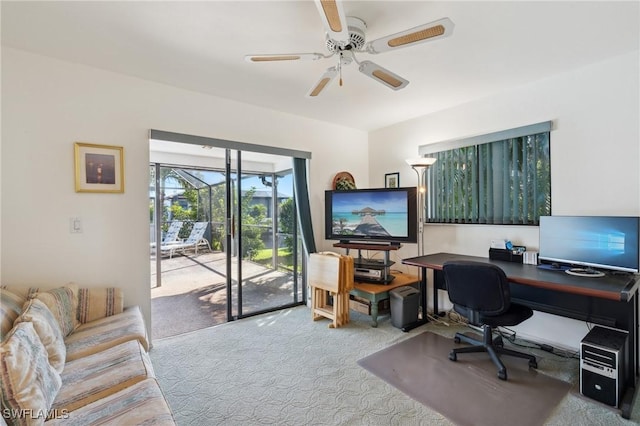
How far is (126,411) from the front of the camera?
4.04 ft

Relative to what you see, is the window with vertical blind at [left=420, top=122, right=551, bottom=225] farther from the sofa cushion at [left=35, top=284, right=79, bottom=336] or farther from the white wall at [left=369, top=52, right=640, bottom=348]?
the sofa cushion at [left=35, top=284, right=79, bottom=336]

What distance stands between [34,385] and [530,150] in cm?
376

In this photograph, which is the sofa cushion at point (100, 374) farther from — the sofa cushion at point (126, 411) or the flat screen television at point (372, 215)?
the flat screen television at point (372, 215)

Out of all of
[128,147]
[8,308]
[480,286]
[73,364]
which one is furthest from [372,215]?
[8,308]

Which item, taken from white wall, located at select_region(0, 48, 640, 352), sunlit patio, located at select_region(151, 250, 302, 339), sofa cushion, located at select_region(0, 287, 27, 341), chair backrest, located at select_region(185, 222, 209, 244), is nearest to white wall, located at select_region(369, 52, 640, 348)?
white wall, located at select_region(0, 48, 640, 352)

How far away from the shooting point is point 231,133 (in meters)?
3.12

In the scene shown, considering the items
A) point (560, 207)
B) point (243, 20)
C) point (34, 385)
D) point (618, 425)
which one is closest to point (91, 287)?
point (34, 385)

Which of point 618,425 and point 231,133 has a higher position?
point 231,133

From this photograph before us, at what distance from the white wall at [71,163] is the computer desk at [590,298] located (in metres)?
2.75

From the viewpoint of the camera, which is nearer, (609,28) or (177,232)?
(609,28)

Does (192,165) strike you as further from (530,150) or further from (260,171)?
(530,150)

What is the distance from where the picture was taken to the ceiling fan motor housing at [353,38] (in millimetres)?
1722

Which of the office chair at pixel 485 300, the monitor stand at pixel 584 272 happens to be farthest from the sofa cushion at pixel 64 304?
the monitor stand at pixel 584 272

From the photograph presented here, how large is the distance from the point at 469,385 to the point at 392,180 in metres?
2.57
